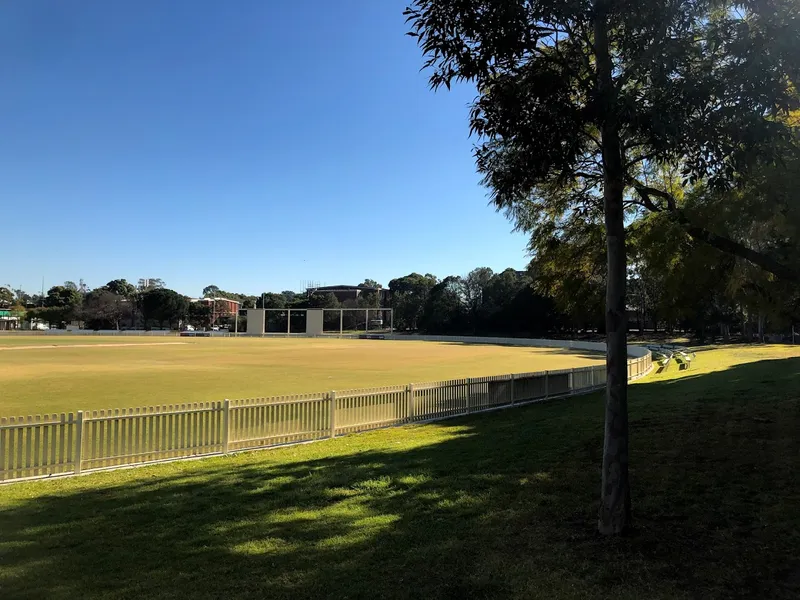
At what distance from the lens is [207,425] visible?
10.5 metres

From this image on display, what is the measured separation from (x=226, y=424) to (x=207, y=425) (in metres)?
0.35

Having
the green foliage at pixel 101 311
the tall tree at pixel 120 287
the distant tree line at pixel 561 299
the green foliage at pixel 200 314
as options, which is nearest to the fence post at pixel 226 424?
the distant tree line at pixel 561 299

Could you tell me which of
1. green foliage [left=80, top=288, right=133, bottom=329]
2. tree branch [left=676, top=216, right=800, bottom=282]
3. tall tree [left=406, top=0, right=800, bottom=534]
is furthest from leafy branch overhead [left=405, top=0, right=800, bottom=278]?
green foliage [left=80, top=288, right=133, bottom=329]

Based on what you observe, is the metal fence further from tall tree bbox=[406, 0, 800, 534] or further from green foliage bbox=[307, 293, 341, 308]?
green foliage bbox=[307, 293, 341, 308]

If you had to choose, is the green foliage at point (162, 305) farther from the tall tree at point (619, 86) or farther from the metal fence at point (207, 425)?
the tall tree at point (619, 86)

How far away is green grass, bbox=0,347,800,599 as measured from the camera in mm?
4391

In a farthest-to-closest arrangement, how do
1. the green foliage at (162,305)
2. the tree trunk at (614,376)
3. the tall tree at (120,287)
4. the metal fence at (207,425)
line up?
the tall tree at (120,287)
the green foliage at (162,305)
the metal fence at (207,425)
the tree trunk at (614,376)

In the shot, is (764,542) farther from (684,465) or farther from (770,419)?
(770,419)

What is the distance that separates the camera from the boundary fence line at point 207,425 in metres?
8.94

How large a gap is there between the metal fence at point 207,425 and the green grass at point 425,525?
2.01 feet

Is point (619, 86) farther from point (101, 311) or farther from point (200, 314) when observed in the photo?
point (200, 314)

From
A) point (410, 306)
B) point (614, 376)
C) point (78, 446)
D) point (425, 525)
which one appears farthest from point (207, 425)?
point (410, 306)

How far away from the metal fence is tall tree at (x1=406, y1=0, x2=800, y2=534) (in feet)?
24.8

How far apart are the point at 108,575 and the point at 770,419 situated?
1150cm
